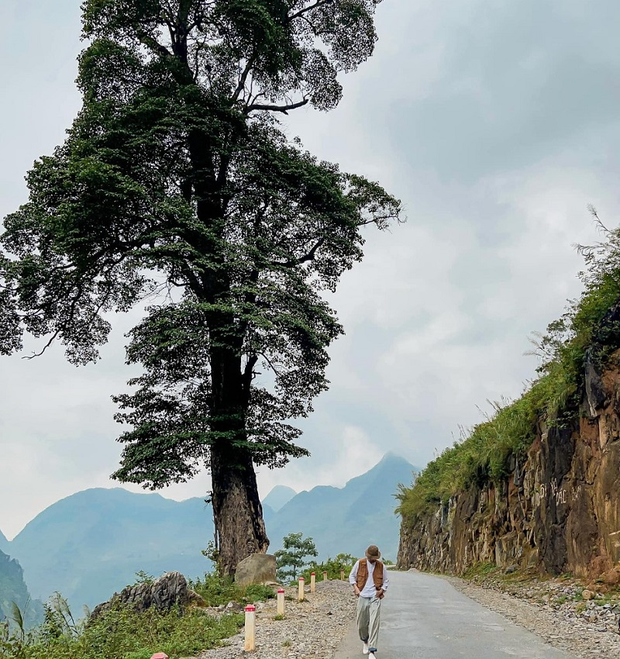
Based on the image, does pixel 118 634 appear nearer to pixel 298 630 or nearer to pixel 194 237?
pixel 298 630

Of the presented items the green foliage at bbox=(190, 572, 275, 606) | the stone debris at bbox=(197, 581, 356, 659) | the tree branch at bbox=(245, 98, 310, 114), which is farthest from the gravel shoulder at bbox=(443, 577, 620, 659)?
the tree branch at bbox=(245, 98, 310, 114)

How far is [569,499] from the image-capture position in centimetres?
1452

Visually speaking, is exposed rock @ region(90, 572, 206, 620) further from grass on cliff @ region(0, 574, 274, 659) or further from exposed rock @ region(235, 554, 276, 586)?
exposed rock @ region(235, 554, 276, 586)

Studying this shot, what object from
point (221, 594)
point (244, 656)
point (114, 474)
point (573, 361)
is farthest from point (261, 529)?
point (573, 361)

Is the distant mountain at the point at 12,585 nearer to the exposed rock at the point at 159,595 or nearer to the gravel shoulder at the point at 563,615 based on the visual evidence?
the exposed rock at the point at 159,595

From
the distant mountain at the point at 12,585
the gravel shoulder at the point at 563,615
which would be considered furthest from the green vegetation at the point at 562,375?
the distant mountain at the point at 12,585

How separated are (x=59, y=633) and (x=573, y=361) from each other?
13.5 metres

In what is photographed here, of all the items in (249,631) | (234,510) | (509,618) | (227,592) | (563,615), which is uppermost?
(234,510)

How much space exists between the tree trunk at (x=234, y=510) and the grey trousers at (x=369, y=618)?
29.3ft

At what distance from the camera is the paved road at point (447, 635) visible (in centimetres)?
863

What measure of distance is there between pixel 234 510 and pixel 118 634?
24.2ft

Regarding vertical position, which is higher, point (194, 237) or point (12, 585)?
point (194, 237)

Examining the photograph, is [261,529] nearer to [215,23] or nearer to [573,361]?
[573,361]

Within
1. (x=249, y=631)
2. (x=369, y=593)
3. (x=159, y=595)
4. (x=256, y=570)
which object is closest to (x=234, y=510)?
(x=256, y=570)
